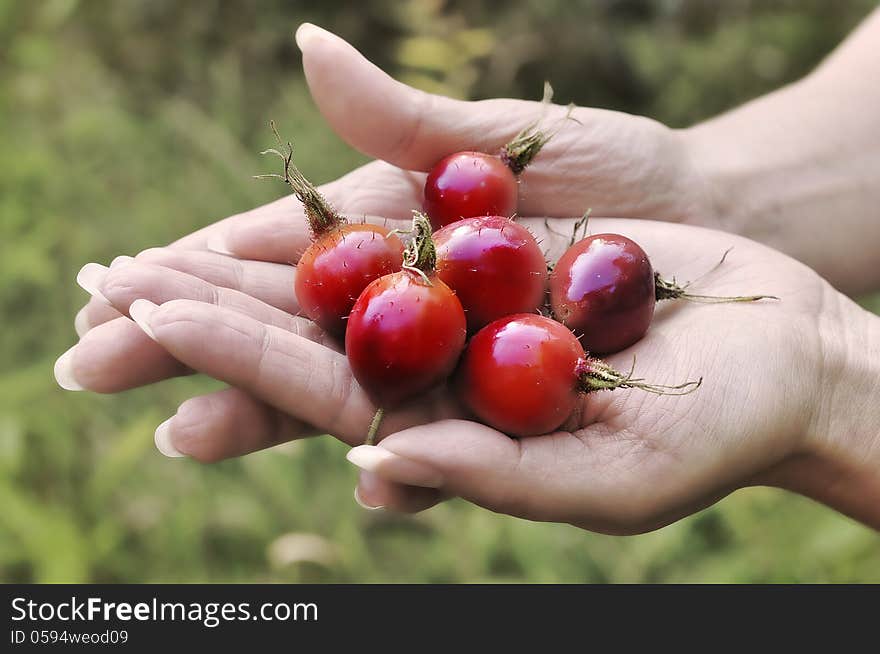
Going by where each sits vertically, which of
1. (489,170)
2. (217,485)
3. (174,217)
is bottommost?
(217,485)

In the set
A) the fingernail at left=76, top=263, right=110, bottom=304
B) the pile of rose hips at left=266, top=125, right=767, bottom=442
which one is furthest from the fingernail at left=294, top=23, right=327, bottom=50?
the fingernail at left=76, top=263, right=110, bottom=304

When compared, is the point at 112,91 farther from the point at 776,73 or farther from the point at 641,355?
the point at 641,355

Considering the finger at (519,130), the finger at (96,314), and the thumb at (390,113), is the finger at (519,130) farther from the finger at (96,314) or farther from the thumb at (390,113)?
the finger at (96,314)

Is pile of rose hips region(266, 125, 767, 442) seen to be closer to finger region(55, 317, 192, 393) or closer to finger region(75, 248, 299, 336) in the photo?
finger region(75, 248, 299, 336)

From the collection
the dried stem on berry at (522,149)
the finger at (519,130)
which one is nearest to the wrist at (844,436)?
the finger at (519,130)

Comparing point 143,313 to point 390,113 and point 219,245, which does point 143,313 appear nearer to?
point 219,245

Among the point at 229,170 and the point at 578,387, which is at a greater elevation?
the point at 229,170

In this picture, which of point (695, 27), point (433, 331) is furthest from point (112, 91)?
point (433, 331)
